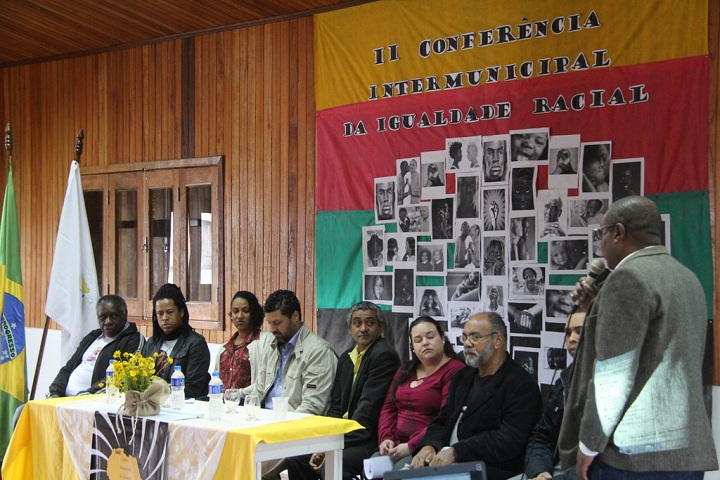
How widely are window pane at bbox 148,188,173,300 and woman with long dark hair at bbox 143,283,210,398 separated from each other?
63.0 inches

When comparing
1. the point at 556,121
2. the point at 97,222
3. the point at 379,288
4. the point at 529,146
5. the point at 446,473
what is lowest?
the point at 446,473

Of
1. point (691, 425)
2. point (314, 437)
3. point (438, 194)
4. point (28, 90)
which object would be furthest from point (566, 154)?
point (28, 90)

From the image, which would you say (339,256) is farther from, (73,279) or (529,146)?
(73,279)

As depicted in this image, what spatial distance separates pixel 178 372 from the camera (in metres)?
4.59

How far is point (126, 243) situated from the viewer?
25.0 feet

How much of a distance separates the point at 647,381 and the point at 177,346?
11.7ft

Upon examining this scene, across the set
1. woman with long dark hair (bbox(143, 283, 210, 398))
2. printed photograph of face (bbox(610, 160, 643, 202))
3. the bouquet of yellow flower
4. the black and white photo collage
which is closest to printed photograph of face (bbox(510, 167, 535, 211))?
the black and white photo collage

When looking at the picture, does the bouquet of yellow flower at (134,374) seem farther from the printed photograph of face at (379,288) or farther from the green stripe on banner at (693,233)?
the green stripe on banner at (693,233)

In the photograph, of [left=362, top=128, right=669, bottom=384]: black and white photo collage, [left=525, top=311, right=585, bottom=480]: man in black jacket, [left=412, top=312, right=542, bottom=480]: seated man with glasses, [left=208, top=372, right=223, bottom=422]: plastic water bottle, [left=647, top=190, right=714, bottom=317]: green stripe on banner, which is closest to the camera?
[left=525, top=311, right=585, bottom=480]: man in black jacket

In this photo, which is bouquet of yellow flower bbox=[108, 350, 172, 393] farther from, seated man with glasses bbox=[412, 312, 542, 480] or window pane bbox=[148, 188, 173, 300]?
window pane bbox=[148, 188, 173, 300]

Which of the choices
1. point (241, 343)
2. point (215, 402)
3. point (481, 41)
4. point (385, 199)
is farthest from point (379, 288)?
point (215, 402)

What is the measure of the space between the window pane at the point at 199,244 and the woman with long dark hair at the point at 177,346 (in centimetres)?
130

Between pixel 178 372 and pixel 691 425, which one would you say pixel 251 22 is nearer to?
pixel 178 372

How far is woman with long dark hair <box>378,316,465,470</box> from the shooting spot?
14.8ft
